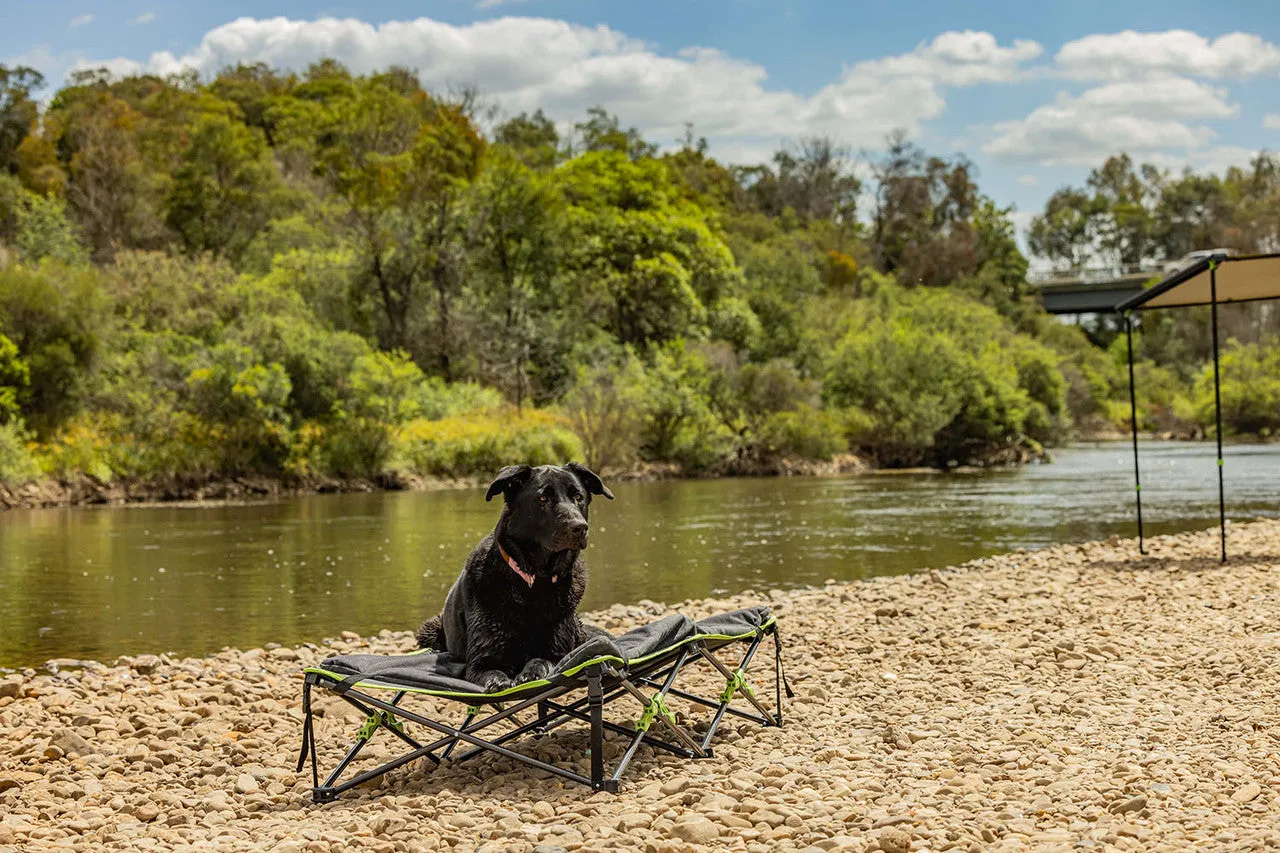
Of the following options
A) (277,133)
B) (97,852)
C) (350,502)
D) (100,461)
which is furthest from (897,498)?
(277,133)

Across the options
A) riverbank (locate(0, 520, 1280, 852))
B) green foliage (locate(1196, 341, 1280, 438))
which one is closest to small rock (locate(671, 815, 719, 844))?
riverbank (locate(0, 520, 1280, 852))

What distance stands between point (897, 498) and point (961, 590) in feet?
43.5

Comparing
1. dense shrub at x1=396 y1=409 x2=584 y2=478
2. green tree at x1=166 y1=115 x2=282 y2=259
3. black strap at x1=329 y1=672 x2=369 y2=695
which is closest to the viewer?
black strap at x1=329 y1=672 x2=369 y2=695

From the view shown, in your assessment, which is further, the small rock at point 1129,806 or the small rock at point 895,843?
the small rock at point 1129,806

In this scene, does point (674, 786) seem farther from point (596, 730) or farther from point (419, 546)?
point (419, 546)

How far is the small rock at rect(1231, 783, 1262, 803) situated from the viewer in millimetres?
3719

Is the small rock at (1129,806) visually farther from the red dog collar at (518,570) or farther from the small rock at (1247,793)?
the red dog collar at (518,570)

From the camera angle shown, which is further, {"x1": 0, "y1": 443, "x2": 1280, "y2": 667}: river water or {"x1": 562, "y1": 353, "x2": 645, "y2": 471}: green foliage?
{"x1": 562, "y1": 353, "x2": 645, "y2": 471}: green foliage

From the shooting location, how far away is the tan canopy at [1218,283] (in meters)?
9.40

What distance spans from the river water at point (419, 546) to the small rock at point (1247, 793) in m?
6.50

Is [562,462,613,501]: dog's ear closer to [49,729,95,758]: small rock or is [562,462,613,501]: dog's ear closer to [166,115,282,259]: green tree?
[49,729,95,758]: small rock

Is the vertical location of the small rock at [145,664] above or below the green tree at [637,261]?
below

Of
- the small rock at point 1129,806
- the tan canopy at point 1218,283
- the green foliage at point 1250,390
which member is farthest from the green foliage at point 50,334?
the green foliage at point 1250,390

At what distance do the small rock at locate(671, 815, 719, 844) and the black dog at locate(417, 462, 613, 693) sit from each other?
1045mm
